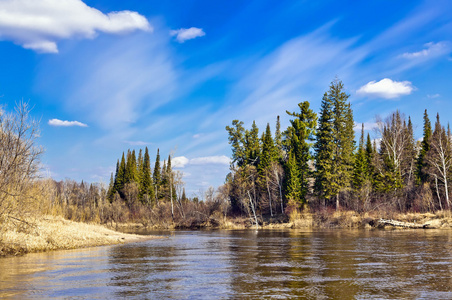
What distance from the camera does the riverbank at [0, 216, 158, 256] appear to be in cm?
2322

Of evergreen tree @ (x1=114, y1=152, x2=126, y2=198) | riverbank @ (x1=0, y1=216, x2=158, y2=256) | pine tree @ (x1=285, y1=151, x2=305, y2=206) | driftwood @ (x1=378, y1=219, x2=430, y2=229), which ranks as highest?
evergreen tree @ (x1=114, y1=152, x2=126, y2=198)

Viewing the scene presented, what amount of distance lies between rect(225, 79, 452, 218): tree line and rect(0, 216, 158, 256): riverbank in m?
38.6

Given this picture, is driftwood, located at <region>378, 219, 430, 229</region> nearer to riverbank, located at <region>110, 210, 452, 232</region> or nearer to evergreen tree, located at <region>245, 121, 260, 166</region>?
riverbank, located at <region>110, 210, 452, 232</region>

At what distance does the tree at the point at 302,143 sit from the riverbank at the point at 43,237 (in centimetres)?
4473

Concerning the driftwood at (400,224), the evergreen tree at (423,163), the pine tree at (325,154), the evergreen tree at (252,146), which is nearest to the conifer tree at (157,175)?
the evergreen tree at (252,146)

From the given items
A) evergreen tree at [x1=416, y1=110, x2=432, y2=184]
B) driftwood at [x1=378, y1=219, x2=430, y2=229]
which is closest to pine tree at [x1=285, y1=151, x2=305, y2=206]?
driftwood at [x1=378, y1=219, x2=430, y2=229]

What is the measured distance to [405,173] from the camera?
76250mm

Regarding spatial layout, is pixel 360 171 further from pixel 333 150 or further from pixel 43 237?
pixel 43 237

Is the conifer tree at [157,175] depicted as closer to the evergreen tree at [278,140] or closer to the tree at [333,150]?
the evergreen tree at [278,140]

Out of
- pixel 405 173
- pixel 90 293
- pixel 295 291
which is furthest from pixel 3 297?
pixel 405 173

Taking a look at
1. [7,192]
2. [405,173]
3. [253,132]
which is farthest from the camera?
[253,132]

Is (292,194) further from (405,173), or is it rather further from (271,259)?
(271,259)

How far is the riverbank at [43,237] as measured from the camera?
2322 centimetres

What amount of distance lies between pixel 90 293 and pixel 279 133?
8119 cm
